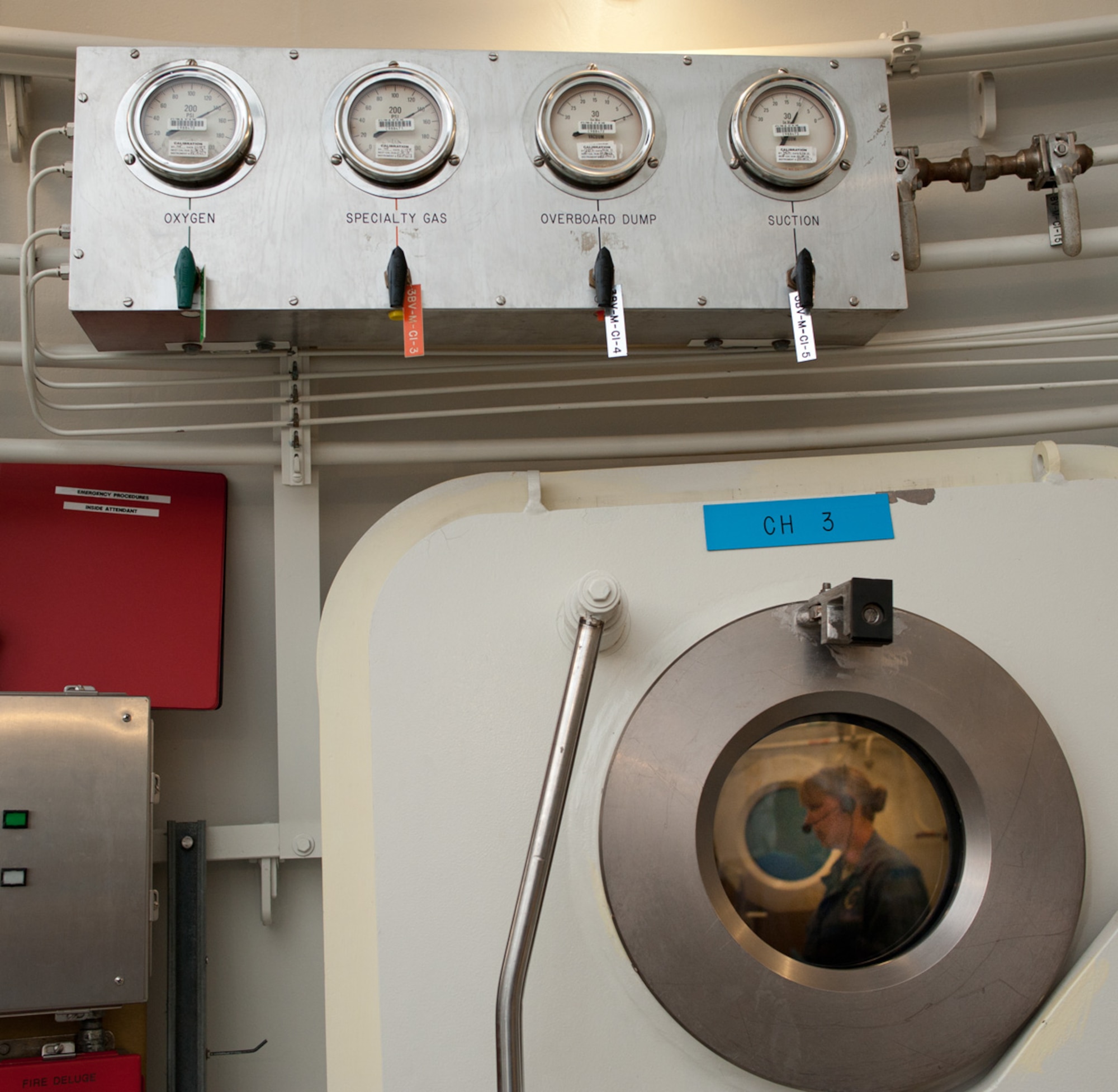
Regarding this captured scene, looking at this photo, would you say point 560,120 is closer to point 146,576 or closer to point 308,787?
point 146,576

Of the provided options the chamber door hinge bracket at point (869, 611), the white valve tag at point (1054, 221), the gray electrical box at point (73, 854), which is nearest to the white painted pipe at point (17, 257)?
the gray electrical box at point (73, 854)

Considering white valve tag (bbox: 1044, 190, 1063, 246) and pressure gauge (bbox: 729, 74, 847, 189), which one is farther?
white valve tag (bbox: 1044, 190, 1063, 246)

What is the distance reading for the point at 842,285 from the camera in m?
1.35

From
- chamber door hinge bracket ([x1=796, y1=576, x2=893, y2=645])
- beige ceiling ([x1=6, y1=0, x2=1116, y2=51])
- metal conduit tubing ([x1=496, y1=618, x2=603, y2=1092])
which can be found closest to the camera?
metal conduit tubing ([x1=496, y1=618, x2=603, y2=1092])

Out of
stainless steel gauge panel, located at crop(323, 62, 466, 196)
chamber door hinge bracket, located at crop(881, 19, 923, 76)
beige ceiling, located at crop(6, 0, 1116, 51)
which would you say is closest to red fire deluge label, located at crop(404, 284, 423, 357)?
stainless steel gauge panel, located at crop(323, 62, 466, 196)

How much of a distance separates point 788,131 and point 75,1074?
1.51m

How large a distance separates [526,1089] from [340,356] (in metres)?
1.08

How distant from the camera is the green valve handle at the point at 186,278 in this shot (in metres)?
1.24

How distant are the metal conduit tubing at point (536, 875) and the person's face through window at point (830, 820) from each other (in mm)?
321

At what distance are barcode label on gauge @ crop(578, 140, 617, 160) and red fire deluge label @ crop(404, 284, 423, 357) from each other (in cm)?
28

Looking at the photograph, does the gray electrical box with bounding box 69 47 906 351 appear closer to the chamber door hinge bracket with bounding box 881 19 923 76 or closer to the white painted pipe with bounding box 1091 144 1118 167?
the chamber door hinge bracket with bounding box 881 19 923 76

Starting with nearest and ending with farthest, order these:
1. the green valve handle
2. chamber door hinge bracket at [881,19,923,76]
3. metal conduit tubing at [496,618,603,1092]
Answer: metal conduit tubing at [496,618,603,1092]
the green valve handle
chamber door hinge bracket at [881,19,923,76]

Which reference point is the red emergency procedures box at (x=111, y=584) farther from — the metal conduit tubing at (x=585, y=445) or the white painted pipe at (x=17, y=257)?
the white painted pipe at (x=17, y=257)

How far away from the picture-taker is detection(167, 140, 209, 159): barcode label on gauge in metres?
1.30
